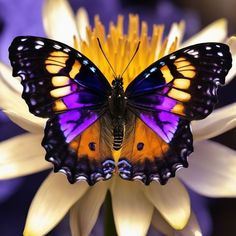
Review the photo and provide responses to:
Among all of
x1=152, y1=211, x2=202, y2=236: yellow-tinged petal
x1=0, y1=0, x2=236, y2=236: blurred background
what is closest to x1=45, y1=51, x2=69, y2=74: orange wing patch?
x1=152, y1=211, x2=202, y2=236: yellow-tinged petal

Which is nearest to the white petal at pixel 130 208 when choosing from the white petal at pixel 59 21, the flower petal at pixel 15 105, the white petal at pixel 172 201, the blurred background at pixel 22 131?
the white petal at pixel 172 201

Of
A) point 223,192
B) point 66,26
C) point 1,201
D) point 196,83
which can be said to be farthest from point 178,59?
point 1,201

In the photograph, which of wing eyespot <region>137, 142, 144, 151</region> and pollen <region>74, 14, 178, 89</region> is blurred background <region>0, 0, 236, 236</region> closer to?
pollen <region>74, 14, 178, 89</region>

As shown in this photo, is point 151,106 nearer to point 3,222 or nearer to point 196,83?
point 196,83

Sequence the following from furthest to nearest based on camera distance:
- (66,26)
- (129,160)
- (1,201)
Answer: (1,201), (66,26), (129,160)

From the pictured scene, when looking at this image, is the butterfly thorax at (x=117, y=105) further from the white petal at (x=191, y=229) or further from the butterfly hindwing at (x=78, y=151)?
the white petal at (x=191, y=229)

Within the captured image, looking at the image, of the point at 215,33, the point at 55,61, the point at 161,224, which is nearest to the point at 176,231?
the point at 161,224
